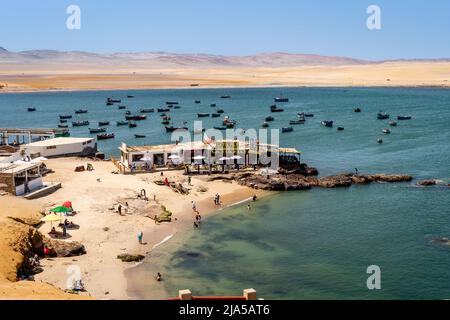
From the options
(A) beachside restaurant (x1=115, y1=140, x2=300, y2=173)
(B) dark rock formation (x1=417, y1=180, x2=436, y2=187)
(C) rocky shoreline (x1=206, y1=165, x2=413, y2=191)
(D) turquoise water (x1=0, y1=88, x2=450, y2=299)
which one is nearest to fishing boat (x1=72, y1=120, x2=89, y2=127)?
(D) turquoise water (x1=0, y1=88, x2=450, y2=299)

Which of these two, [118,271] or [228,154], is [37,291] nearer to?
[118,271]

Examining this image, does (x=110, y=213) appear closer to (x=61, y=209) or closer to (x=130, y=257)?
(x=61, y=209)

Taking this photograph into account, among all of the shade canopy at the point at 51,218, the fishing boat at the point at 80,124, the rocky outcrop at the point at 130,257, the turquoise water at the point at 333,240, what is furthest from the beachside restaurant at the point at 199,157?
the fishing boat at the point at 80,124

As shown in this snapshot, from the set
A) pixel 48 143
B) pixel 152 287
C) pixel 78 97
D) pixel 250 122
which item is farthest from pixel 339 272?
pixel 78 97

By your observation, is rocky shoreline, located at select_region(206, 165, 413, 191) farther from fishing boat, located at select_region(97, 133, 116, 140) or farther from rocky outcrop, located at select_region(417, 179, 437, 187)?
fishing boat, located at select_region(97, 133, 116, 140)

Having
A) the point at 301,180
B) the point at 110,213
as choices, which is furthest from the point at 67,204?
the point at 301,180
